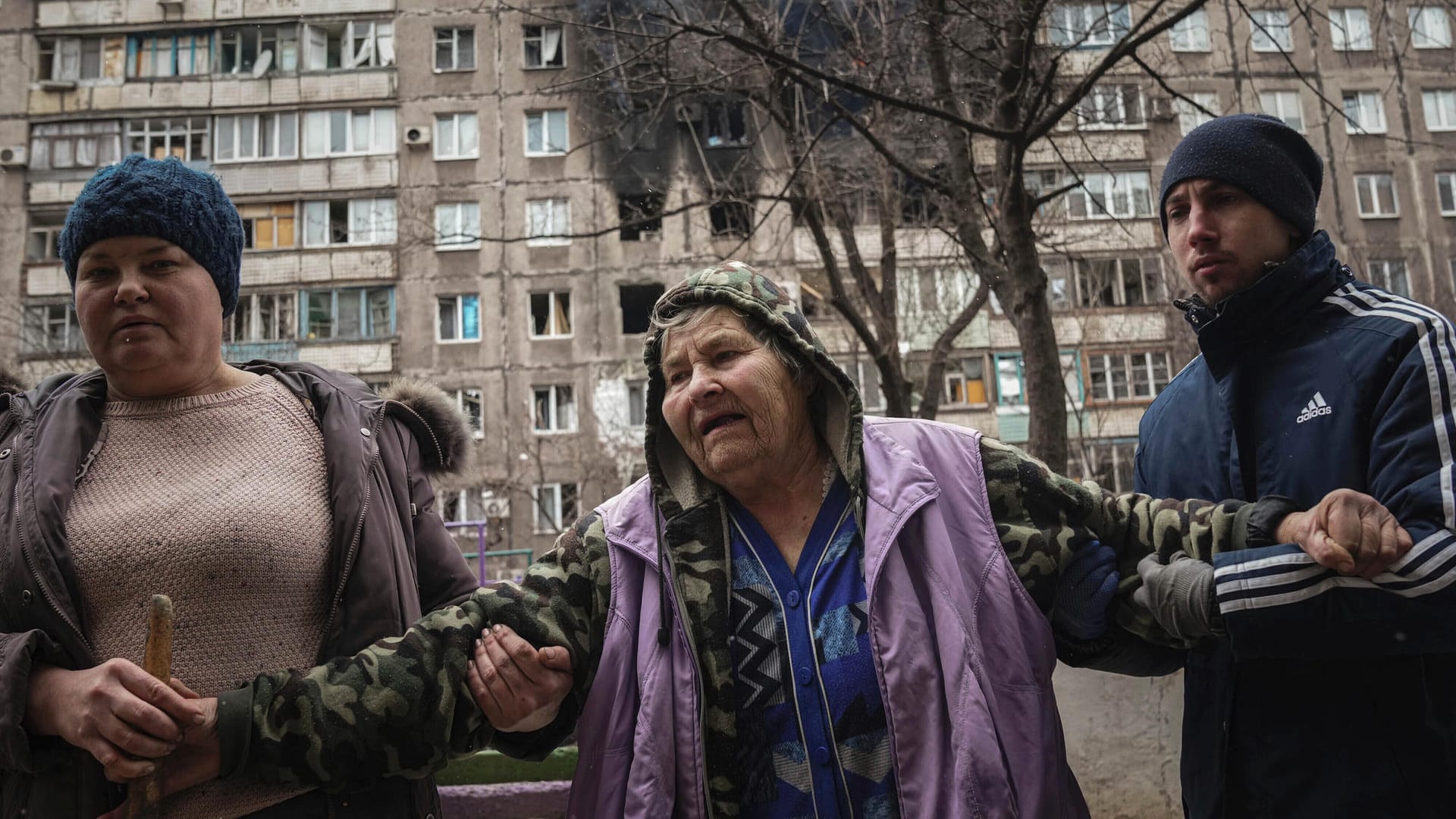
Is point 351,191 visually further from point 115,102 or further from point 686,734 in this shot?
point 686,734

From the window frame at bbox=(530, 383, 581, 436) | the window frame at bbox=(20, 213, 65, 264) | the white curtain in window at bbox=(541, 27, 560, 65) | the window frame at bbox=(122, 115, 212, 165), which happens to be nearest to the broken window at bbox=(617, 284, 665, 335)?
the window frame at bbox=(530, 383, 581, 436)

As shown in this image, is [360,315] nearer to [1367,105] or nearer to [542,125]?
[542,125]

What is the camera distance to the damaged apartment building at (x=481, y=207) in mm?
27953

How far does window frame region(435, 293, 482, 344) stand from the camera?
2878cm

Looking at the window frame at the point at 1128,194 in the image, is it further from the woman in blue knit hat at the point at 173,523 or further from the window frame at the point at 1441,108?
the woman in blue knit hat at the point at 173,523

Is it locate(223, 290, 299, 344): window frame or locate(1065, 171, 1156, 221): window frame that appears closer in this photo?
locate(1065, 171, 1156, 221): window frame

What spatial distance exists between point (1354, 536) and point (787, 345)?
1.18 m

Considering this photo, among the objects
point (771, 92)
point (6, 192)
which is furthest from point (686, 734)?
point (6, 192)

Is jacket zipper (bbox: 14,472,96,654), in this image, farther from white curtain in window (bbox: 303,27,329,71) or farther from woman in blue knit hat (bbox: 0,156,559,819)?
white curtain in window (bbox: 303,27,329,71)

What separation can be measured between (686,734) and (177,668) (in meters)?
1.02

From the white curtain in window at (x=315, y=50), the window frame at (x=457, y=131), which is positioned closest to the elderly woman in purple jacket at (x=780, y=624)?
the window frame at (x=457, y=131)

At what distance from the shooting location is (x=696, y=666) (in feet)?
6.92

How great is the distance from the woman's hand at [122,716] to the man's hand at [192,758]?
51 mm

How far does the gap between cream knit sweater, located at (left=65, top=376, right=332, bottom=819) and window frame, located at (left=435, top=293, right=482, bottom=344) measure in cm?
2714
